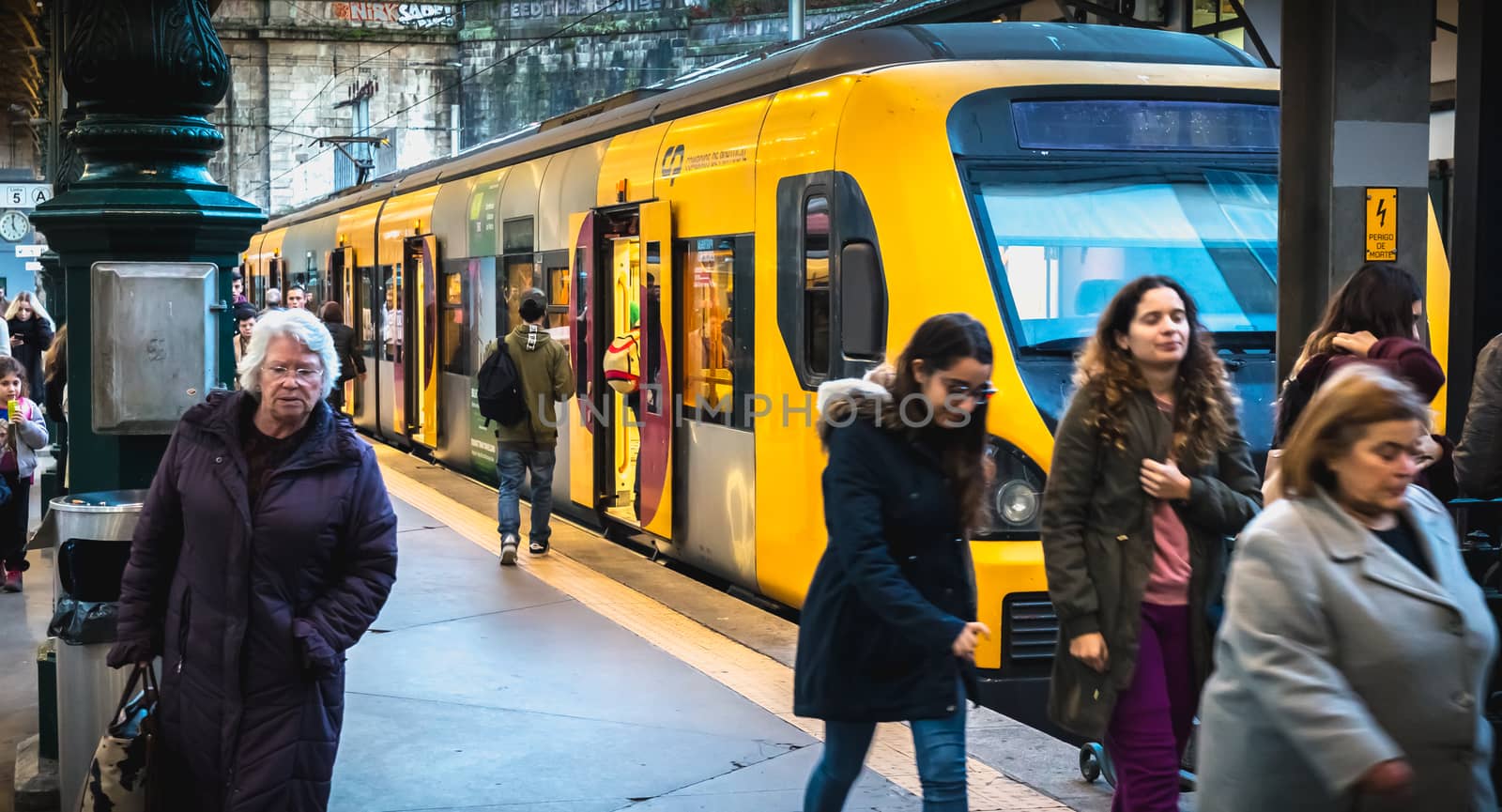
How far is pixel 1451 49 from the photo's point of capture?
13039 millimetres

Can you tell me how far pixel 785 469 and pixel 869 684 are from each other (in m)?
3.94

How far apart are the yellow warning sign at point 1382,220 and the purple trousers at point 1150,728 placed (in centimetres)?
280

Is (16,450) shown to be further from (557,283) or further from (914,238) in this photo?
(914,238)

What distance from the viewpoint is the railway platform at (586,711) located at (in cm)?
544

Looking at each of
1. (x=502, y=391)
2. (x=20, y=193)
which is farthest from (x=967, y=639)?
(x=20, y=193)

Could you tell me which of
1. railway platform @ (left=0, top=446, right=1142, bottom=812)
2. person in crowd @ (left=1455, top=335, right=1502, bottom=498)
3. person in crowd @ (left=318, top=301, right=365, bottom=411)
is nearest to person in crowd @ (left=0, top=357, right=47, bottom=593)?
railway platform @ (left=0, top=446, right=1142, bottom=812)

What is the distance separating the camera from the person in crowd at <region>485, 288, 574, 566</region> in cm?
1041

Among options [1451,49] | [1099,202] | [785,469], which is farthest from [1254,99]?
[1451,49]

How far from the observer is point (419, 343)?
55.8 feet

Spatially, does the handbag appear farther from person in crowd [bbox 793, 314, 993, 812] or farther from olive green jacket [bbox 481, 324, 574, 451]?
olive green jacket [bbox 481, 324, 574, 451]

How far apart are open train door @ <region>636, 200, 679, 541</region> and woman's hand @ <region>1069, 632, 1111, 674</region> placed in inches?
224

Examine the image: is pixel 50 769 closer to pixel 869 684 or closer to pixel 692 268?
pixel 869 684

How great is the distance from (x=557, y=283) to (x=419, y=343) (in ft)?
17.7

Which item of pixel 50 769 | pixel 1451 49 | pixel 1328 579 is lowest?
pixel 50 769
